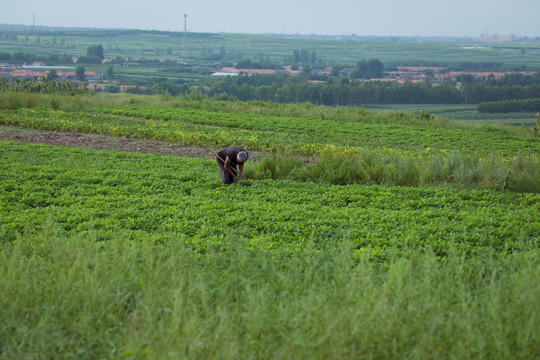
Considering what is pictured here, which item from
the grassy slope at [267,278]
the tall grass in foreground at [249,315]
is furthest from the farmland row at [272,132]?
the tall grass in foreground at [249,315]

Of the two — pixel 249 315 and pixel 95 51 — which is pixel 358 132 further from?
pixel 95 51

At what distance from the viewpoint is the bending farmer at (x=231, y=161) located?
9008 millimetres

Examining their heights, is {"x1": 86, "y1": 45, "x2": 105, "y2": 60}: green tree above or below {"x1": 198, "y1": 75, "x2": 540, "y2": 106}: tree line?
above

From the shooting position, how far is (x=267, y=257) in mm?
5777

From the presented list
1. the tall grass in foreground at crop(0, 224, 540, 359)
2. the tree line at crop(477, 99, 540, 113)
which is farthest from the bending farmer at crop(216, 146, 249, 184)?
the tree line at crop(477, 99, 540, 113)

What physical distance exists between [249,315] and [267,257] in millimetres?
2010

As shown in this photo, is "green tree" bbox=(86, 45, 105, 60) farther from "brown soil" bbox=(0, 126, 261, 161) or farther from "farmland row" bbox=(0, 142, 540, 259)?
"farmland row" bbox=(0, 142, 540, 259)

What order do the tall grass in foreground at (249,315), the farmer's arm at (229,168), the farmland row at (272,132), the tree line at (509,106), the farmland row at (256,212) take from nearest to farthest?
1. the tall grass in foreground at (249,315)
2. the farmland row at (256,212)
3. the farmer's arm at (229,168)
4. the farmland row at (272,132)
5. the tree line at (509,106)

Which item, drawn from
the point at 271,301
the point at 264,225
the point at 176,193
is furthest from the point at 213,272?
the point at 176,193

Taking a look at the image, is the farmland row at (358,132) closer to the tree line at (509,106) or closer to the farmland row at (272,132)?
the farmland row at (272,132)

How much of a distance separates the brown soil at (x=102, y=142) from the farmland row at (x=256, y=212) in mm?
3731

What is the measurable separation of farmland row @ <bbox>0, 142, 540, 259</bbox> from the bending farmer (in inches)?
11.7

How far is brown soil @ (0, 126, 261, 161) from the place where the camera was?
14.7m

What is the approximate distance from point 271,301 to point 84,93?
27522mm
